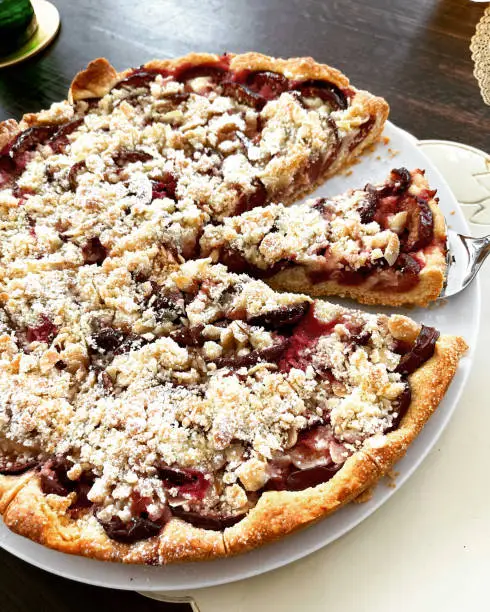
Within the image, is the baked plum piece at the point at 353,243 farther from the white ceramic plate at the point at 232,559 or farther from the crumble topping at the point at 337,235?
the white ceramic plate at the point at 232,559

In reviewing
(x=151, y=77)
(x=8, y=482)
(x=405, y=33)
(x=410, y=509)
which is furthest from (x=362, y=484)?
(x=405, y=33)

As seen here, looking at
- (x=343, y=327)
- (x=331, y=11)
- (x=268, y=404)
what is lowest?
(x=268, y=404)

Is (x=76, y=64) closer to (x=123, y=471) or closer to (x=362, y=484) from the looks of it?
(x=123, y=471)

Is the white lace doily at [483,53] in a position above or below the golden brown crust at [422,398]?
above

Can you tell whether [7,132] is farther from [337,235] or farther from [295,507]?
[295,507]

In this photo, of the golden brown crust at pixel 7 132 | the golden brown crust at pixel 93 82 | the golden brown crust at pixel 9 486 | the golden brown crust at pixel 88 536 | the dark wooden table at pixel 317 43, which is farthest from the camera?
the dark wooden table at pixel 317 43

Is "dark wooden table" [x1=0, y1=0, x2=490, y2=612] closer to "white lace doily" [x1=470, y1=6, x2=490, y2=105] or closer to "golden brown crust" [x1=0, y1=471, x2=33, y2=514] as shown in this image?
"white lace doily" [x1=470, y1=6, x2=490, y2=105]

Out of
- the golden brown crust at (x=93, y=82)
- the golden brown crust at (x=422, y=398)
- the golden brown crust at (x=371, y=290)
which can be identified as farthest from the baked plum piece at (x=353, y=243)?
the golden brown crust at (x=93, y=82)

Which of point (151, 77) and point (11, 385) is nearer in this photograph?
point (11, 385)
